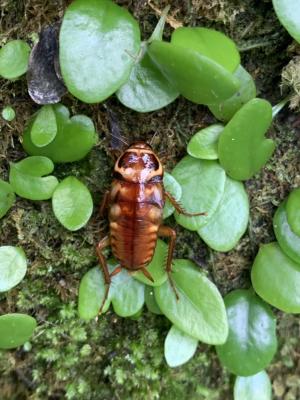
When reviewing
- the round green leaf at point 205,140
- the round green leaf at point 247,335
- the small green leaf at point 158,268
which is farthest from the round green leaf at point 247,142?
the round green leaf at point 247,335

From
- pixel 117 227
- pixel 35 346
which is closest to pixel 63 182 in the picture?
pixel 117 227

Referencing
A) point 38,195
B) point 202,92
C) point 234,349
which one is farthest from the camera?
point 234,349

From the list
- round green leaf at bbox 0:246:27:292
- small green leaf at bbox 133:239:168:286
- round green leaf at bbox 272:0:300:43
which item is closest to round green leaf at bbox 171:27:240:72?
round green leaf at bbox 272:0:300:43

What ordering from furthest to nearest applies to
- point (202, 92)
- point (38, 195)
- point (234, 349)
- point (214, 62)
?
1. point (234, 349)
2. point (38, 195)
3. point (202, 92)
4. point (214, 62)

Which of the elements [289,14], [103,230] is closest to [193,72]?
[289,14]

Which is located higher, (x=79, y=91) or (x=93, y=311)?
(x=79, y=91)

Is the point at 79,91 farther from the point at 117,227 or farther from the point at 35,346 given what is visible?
the point at 35,346
